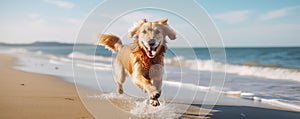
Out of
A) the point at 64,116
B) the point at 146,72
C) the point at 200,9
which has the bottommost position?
the point at 64,116

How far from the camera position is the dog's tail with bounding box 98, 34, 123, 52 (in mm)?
5715

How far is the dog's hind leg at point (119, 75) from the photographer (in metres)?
5.75

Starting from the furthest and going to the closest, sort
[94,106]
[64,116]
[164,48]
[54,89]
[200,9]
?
[54,89] → [94,106] → [64,116] → [164,48] → [200,9]

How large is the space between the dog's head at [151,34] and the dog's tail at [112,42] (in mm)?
1092

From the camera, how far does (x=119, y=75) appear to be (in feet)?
18.9

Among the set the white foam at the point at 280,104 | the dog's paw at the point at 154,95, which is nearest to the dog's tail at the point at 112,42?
the dog's paw at the point at 154,95

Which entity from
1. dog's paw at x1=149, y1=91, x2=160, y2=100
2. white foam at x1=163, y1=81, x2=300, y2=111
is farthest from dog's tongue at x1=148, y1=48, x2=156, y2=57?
white foam at x1=163, y1=81, x2=300, y2=111

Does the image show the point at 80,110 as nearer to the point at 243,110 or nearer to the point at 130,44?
the point at 130,44

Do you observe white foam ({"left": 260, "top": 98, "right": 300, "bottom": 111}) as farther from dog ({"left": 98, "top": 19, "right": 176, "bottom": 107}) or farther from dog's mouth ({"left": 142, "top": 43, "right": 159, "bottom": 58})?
dog's mouth ({"left": 142, "top": 43, "right": 159, "bottom": 58})

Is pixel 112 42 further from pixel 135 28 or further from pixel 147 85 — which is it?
pixel 147 85

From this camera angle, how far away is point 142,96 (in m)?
5.59

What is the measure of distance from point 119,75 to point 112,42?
610 mm

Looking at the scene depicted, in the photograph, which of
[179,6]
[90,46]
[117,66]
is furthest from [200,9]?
[117,66]

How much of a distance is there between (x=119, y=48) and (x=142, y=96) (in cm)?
96
